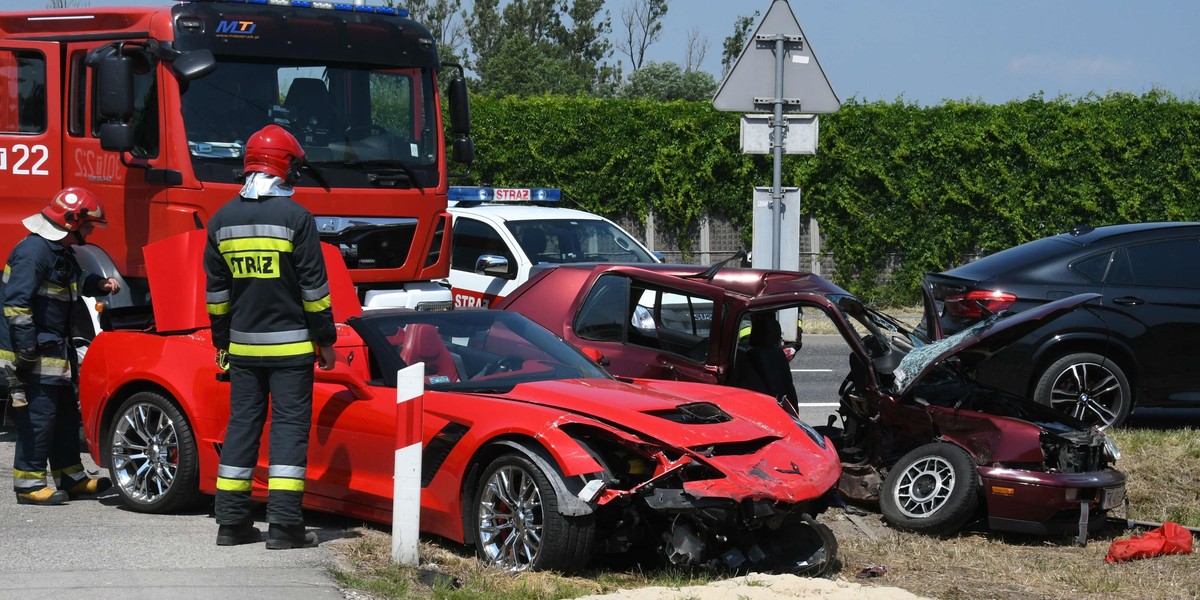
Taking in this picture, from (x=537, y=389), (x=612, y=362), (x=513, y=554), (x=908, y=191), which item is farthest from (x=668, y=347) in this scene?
(x=908, y=191)

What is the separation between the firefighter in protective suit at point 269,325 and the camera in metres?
6.22

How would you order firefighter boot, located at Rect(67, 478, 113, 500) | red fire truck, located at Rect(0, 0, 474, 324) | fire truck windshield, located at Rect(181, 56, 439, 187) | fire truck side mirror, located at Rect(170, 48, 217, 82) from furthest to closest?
fire truck windshield, located at Rect(181, 56, 439, 187) → red fire truck, located at Rect(0, 0, 474, 324) → fire truck side mirror, located at Rect(170, 48, 217, 82) → firefighter boot, located at Rect(67, 478, 113, 500)

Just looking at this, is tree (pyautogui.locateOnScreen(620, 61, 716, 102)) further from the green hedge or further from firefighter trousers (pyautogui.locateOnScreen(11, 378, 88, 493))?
firefighter trousers (pyautogui.locateOnScreen(11, 378, 88, 493))

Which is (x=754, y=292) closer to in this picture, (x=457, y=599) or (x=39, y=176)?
(x=457, y=599)

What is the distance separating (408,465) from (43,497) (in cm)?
264

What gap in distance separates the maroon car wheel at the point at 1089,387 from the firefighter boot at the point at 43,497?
6.69 meters

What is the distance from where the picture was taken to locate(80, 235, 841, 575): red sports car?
19.0 feet

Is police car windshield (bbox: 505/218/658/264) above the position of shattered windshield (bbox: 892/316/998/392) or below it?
above

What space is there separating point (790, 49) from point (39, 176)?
601cm

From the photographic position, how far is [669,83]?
180ft

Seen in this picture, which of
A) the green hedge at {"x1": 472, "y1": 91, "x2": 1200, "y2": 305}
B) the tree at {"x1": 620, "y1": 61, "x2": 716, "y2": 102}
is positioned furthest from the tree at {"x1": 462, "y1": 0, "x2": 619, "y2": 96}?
the green hedge at {"x1": 472, "y1": 91, "x2": 1200, "y2": 305}

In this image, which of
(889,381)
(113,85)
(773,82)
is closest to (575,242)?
(773,82)

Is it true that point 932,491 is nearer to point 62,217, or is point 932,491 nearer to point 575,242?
point 62,217

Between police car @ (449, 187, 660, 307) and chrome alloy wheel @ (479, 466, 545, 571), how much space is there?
6635mm
